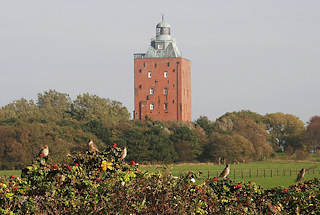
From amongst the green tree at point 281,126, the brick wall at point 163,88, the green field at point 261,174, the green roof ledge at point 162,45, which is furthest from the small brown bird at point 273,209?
the green roof ledge at point 162,45

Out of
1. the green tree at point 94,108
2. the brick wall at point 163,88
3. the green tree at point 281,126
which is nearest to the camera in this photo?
the green tree at point 94,108

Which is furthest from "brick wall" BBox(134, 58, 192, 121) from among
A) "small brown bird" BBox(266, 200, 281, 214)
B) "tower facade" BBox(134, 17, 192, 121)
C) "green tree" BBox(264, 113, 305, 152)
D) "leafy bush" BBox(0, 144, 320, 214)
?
"leafy bush" BBox(0, 144, 320, 214)

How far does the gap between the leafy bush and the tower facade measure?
4030 inches

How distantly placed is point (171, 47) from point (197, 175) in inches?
4343

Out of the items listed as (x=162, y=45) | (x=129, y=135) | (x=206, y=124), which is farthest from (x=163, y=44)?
(x=129, y=135)

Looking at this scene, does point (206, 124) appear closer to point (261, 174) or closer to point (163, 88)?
point (163, 88)

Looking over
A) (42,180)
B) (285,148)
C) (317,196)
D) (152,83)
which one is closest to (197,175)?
(42,180)

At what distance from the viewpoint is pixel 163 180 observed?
1125 cm

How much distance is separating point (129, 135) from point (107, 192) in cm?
6804

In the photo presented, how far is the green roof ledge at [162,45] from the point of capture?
121875mm

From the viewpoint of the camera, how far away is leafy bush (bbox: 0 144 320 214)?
10.9m

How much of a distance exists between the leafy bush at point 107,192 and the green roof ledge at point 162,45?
10766 centimetres

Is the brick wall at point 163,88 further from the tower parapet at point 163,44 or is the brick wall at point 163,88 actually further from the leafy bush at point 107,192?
the leafy bush at point 107,192

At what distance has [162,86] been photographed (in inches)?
4712
